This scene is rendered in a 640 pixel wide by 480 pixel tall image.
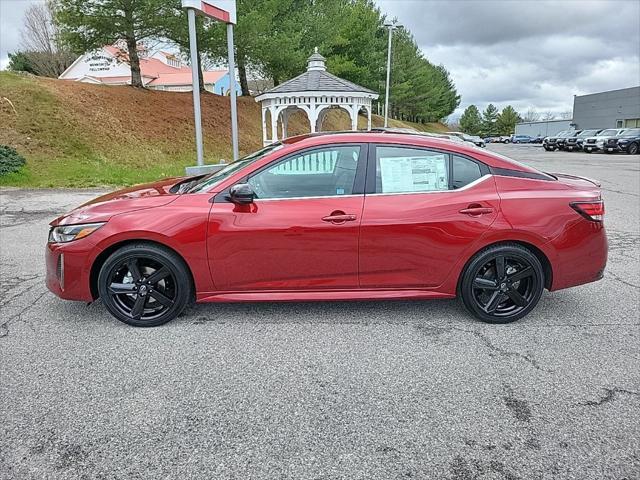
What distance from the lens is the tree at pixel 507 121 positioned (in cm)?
9600

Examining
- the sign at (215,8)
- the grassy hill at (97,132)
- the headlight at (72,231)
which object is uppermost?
the sign at (215,8)

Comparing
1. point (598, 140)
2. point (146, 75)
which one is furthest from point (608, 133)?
point (146, 75)

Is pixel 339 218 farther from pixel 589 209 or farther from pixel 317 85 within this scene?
pixel 317 85

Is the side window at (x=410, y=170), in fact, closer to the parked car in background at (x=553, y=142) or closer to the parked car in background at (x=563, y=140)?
the parked car in background at (x=563, y=140)

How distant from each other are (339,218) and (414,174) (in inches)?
29.6

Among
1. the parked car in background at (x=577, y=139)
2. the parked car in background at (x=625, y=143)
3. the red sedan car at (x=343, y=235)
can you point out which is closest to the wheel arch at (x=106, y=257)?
the red sedan car at (x=343, y=235)

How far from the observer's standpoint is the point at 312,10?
79.3ft

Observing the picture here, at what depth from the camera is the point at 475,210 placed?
3791 mm

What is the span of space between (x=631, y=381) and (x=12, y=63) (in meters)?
50.9

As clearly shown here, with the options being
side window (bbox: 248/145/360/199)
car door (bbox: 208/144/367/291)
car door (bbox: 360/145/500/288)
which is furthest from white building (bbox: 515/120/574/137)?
car door (bbox: 208/144/367/291)

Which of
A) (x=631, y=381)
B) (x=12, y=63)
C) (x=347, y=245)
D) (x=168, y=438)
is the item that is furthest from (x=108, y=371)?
(x=12, y=63)

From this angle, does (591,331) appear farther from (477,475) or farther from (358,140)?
(358,140)

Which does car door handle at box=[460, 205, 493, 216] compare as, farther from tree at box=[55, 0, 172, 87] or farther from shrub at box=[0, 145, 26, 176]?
tree at box=[55, 0, 172, 87]

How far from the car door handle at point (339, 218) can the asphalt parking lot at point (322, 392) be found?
894 millimetres
